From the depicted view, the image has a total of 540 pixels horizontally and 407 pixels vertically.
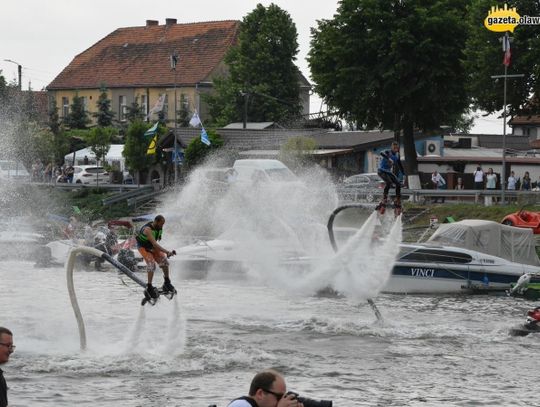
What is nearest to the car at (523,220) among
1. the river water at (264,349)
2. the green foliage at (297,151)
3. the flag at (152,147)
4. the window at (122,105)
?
the river water at (264,349)

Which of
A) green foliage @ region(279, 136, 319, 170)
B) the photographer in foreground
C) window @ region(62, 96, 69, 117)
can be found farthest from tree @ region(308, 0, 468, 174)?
the photographer in foreground

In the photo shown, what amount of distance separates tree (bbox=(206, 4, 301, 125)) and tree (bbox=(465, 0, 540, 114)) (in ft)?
126

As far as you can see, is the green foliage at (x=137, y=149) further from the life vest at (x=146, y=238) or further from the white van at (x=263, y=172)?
the life vest at (x=146, y=238)

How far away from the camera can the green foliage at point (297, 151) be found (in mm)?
77562

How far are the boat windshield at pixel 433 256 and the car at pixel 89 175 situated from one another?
44714 millimetres

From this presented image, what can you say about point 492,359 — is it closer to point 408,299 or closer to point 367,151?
point 408,299

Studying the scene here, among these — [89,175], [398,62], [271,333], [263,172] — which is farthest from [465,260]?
[89,175]

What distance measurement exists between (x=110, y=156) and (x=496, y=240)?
51528mm

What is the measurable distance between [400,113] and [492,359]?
42.9 m

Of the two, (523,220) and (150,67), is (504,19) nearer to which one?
(523,220)

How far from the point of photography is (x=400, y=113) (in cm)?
7569

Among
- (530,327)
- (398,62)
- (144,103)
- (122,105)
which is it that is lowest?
(530,327)

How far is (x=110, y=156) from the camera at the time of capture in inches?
3780

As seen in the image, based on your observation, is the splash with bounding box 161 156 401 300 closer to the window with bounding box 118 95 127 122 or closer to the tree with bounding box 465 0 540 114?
the tree with bounding box 465 0 540 114
